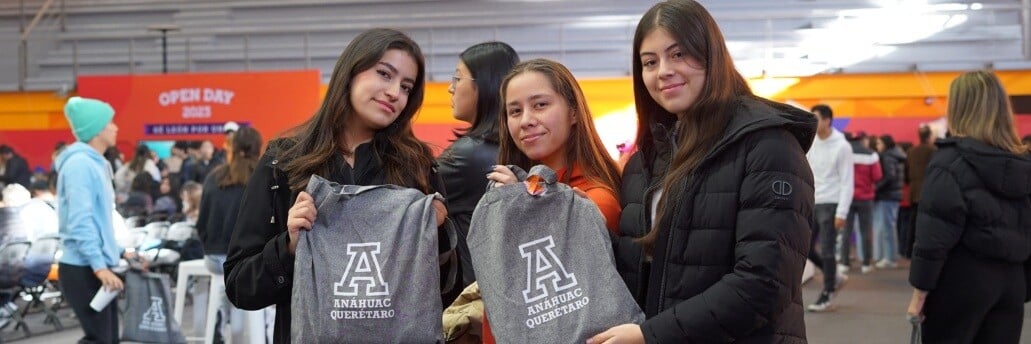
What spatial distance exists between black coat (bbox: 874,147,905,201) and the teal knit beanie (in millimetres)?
7844

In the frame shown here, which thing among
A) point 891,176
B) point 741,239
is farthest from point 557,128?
point 891,176

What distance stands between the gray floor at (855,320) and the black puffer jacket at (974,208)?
9.86 feet

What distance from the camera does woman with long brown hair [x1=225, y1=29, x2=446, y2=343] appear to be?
2139 mm

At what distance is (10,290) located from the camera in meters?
6.77

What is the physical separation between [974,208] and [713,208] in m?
1.81

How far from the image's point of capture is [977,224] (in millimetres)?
3439

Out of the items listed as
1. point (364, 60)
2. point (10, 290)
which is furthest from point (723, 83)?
point (10, 290)

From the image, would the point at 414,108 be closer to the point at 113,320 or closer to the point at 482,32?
the point at 113,320

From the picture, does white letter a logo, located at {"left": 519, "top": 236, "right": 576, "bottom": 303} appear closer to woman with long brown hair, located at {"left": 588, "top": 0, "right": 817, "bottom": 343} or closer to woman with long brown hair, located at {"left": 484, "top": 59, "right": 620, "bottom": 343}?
woman with long brown hair, located at {"left": 588, "top": 0, "right": 817, "bottom": 343}

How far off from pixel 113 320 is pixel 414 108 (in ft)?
9.16

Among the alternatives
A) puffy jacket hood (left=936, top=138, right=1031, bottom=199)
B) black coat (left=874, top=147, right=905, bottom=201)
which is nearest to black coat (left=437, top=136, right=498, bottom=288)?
puffy jacket hood (left=936, top=138, right=1031, bottom=199)

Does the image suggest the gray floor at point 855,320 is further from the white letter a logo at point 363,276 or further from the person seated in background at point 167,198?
the white letter a logo at point 363,276

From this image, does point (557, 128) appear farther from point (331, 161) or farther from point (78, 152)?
point (78, 152)

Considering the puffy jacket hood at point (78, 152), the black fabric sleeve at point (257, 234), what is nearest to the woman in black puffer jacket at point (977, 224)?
the black fabric sleeve at point (257, 234)
